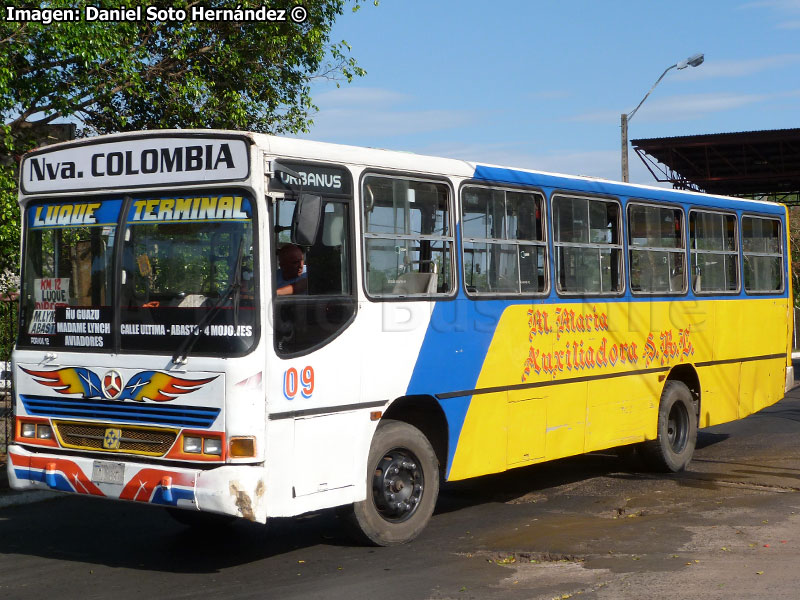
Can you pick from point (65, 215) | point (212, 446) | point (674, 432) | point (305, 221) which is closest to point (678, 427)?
point (674, 432)

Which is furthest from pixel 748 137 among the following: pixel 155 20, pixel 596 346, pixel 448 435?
pixel 448 435

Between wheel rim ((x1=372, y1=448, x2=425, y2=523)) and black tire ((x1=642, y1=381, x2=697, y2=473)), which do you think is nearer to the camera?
wheel rim ((x1=372, y1=448, x2=425, y2=523))

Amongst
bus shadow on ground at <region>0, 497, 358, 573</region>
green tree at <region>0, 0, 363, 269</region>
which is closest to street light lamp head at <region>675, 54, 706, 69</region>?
green tree at <region>0, 0, 363, 269</region>

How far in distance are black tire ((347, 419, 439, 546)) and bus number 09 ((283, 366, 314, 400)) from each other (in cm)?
87

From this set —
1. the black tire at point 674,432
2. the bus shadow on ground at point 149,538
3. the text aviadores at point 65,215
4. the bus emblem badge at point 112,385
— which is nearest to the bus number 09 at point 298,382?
the bus emblem badge at point 112,385

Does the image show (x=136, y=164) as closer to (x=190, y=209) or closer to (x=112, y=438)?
(x=190, y=209)

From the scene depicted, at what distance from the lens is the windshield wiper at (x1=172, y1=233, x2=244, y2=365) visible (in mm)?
7215

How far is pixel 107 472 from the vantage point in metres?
7.45

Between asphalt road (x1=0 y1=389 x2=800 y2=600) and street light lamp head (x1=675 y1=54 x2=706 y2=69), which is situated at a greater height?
street light lamp head (x1=675 y1=54 x2=706 y2=69)

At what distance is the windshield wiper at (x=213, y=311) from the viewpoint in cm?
721

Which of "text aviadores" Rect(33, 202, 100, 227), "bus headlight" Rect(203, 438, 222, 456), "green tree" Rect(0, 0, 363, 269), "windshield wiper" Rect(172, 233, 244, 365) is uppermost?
"green tree" Rect(0, 0, 363, 269)

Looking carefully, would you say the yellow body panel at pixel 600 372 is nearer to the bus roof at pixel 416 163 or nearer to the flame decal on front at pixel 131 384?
the bus roof at pixel 416 163

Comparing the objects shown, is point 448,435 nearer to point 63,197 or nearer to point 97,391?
point 97,391

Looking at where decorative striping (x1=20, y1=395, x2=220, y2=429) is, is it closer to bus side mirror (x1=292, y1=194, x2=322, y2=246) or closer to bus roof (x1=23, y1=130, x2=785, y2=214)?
bus side mirror (x1=292, y1=194, x2=322, y2=246)
